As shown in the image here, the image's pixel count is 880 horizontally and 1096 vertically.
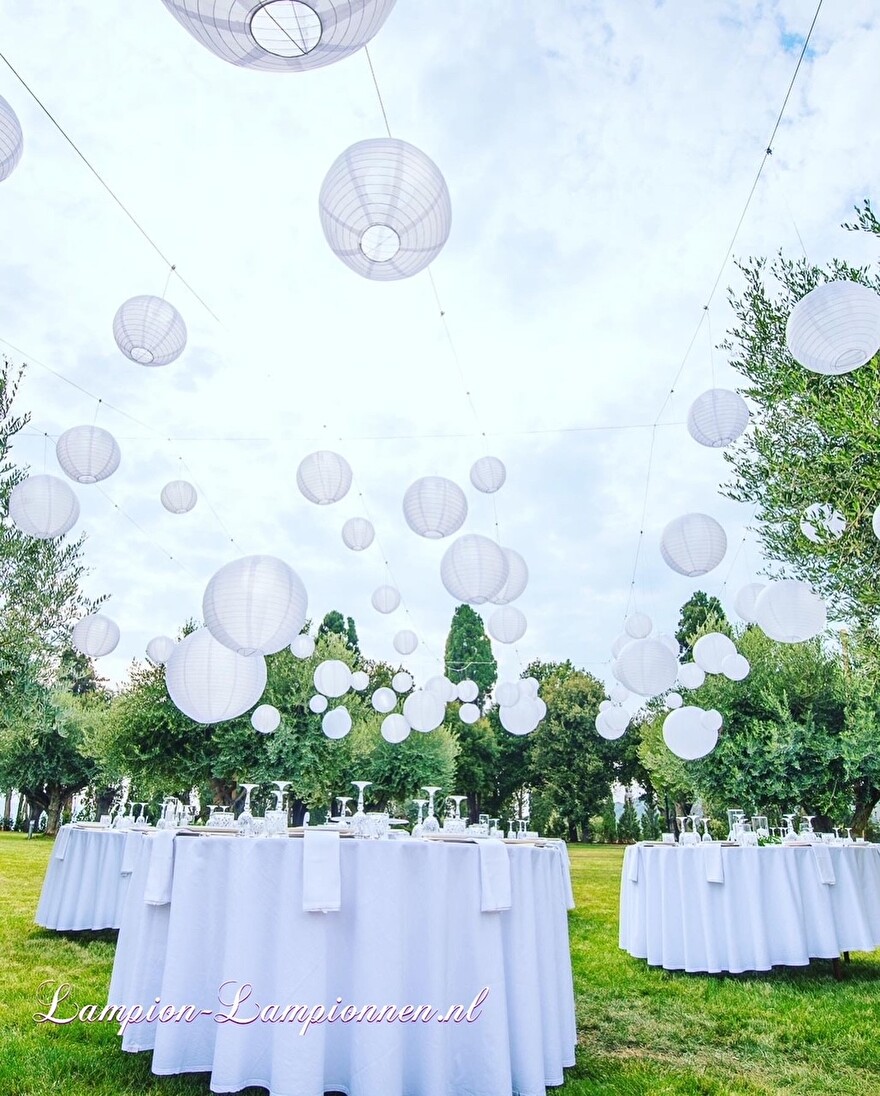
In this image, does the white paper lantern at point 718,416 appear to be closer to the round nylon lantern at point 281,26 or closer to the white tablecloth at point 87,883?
the round nylon lantern at point 281,26

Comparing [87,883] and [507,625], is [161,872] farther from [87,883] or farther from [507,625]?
[507,625]

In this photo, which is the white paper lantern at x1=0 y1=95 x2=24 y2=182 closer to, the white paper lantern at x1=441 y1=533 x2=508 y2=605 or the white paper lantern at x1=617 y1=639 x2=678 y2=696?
the white paper lantern at x1=441 y1=533 x2=508 y2=605

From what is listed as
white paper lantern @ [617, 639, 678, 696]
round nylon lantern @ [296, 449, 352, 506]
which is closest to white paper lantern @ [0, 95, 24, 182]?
round nylon lantern @ [296, 449, 352, 506]

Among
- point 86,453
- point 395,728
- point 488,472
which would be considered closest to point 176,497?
point 86,453

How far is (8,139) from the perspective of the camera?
3.42 metres

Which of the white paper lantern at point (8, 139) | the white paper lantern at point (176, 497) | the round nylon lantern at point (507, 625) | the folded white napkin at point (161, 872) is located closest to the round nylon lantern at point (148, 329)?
the white paper lantern at point (8, 139)

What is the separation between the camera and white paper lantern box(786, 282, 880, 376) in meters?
3.85

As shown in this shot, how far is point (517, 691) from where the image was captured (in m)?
10.4

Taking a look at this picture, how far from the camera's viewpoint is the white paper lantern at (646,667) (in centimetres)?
783

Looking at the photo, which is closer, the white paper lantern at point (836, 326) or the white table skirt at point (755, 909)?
the white paper lantern at point (836, 326)

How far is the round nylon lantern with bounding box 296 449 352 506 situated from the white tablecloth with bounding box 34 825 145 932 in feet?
13.6

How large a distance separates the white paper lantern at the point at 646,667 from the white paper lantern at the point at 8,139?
667cm

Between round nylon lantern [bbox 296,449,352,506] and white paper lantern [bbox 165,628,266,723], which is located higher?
round nylon lantern [bbox 296,449,352,506]

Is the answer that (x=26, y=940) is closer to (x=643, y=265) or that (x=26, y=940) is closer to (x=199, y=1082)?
(x=199, y=1082)
